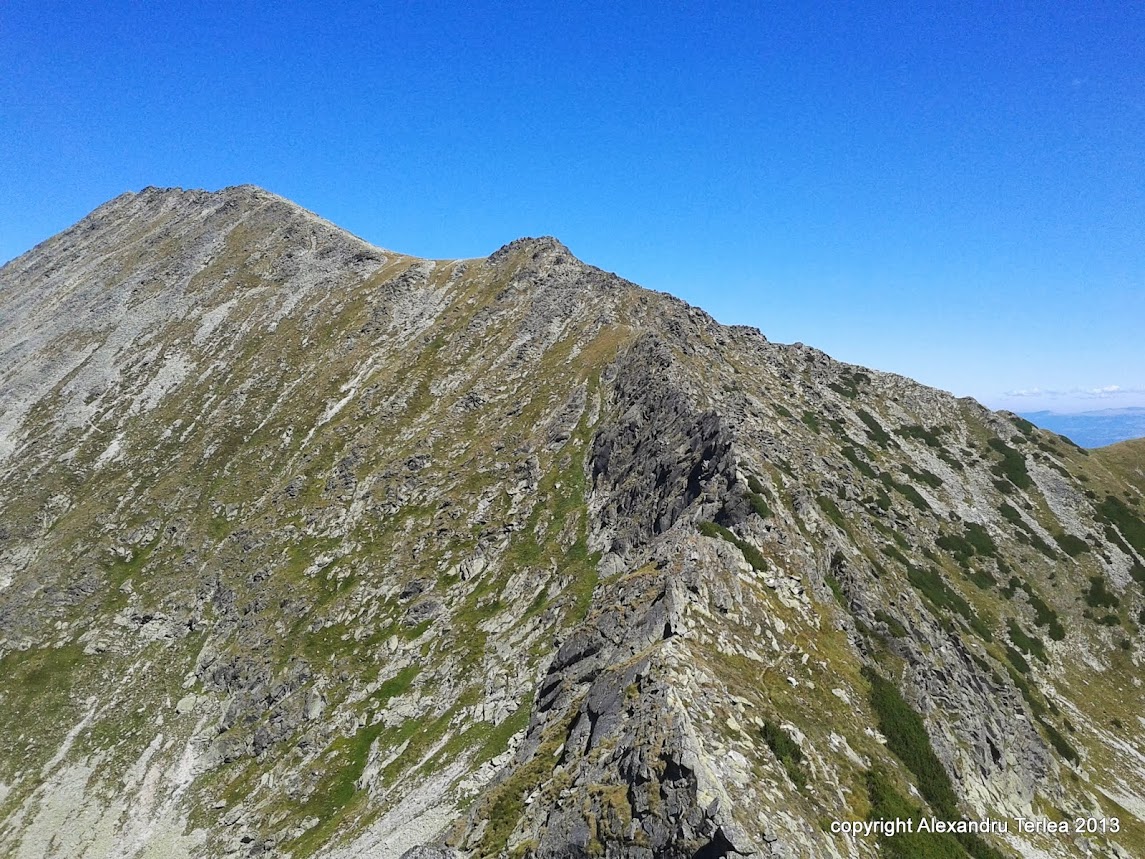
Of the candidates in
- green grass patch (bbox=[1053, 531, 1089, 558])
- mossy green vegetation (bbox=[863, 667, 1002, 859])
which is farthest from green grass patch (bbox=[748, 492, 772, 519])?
green grass patch (bbox=[1053, 531, 1089, 558])

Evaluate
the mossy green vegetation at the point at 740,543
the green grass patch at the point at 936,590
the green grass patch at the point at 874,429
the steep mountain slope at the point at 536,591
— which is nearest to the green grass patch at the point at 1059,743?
the steep mountain slope at the point at 536,591

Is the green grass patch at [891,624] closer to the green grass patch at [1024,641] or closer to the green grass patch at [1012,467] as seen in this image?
the green grass patch at [1024,641]

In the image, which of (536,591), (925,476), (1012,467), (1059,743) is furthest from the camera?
(1012,467)

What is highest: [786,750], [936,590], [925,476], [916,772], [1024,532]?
[925,476]

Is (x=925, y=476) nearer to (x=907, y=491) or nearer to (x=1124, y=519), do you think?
(x=907, y=491)

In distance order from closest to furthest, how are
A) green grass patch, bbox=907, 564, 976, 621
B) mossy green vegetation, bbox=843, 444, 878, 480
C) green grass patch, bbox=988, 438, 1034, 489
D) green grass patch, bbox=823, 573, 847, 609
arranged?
green grass patch, bbox=823, 573, 847, 609, green grass patch, bbox=907, 564, 976, 621, mossy green vegetation, bbox=843, 444, 878, 480, green grass patch, bbox=988, 438, 1034, 489

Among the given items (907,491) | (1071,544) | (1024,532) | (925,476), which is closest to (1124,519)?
(1071,544)

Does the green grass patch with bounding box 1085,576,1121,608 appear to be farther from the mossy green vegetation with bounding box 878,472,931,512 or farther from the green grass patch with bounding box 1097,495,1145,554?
the mossy green vegetation with bounding box 878,472,931,512

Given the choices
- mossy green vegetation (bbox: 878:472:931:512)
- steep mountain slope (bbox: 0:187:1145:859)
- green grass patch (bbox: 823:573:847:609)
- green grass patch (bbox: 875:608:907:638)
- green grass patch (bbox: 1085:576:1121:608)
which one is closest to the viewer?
steep mountain slope (bbox: 0:187:1145:859)
